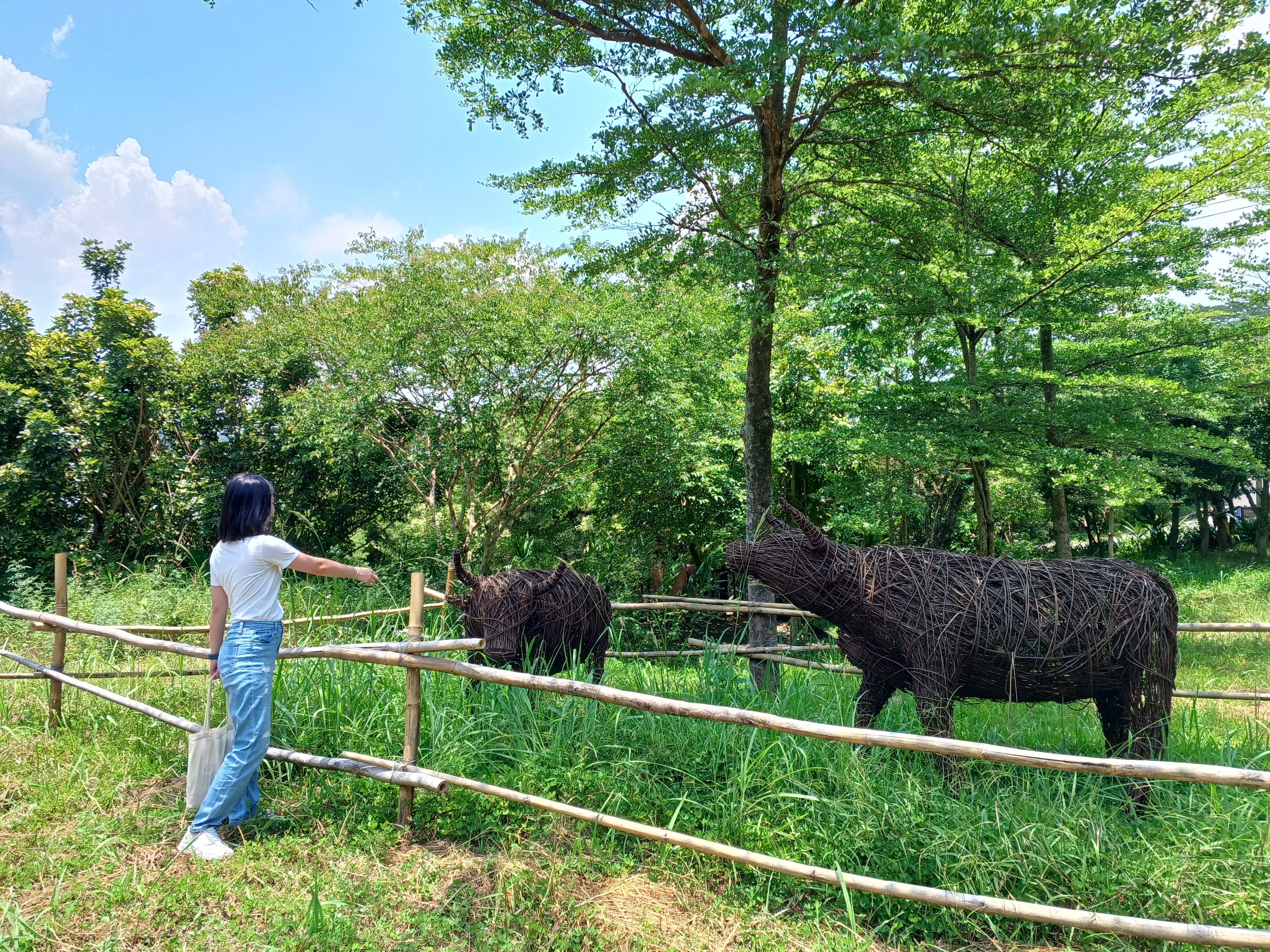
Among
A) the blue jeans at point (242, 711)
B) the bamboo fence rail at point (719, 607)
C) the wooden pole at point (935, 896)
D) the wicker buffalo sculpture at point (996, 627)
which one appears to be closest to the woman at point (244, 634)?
the blue jeans at point (242, 711)

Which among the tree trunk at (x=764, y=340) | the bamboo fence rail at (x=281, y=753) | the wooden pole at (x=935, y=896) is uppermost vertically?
the tree trunk at (x=764, y=340)

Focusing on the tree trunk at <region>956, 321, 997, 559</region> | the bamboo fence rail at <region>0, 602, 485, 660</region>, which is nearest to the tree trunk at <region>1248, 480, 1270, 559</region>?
the tree trunk at <region>956, 321, 997, 559</region>

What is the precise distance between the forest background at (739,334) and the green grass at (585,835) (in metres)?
3.00

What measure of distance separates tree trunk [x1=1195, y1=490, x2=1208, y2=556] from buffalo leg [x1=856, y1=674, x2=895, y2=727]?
845 inches

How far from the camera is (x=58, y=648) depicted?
479 cm

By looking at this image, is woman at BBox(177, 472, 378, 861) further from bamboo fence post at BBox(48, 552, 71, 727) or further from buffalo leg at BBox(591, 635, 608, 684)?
bamboo fence post at BBox(48, 552, 71, 727)

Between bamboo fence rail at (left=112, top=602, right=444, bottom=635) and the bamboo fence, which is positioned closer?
the bamboo fence

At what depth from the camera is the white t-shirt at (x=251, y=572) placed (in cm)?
321

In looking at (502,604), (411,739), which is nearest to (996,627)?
(502,604)

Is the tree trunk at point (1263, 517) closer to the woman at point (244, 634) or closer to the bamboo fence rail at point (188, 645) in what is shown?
the bamboo fence rail at point (188, 645)

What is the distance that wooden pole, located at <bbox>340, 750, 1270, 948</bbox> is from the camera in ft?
7.95

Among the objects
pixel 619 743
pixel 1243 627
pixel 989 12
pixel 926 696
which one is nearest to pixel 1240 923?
pixel 926 696

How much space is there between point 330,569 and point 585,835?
5.35ft

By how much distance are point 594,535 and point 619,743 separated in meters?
7.14
